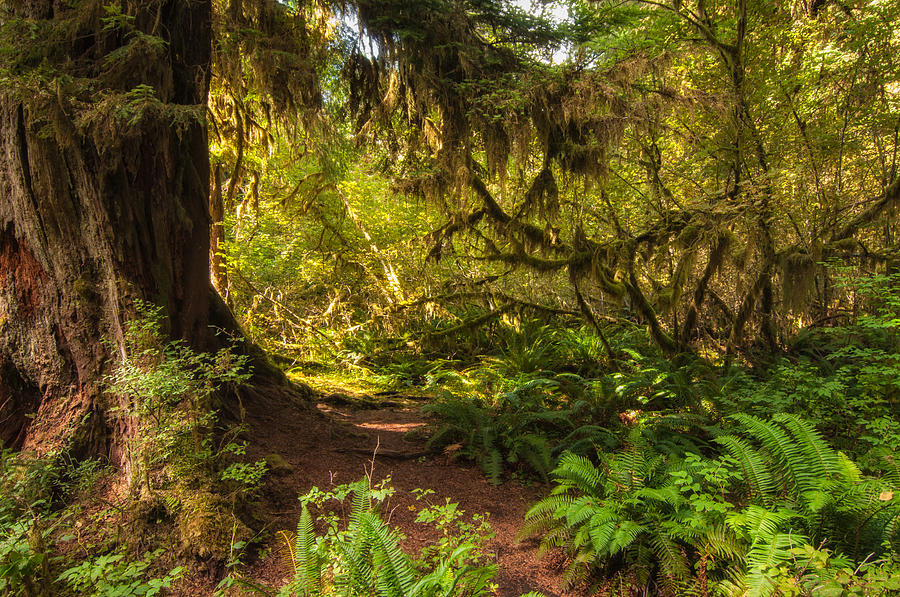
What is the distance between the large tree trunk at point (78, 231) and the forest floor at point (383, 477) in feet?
4.10

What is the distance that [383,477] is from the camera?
4.00m

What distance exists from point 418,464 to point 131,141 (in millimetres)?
3576

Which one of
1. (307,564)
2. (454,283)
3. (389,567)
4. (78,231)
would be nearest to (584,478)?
(389,567)

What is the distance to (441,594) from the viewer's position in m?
1.98

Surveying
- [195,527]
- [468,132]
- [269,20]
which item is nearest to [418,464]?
[195,527]

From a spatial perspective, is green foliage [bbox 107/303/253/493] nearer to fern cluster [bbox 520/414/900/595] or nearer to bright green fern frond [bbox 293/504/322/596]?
bright green fern frond [bbox 293/504/322/596]

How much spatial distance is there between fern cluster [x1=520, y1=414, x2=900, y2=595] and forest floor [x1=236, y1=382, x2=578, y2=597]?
248 millimetres

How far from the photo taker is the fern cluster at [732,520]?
7.38 feet

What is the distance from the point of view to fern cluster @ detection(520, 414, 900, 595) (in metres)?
2.25

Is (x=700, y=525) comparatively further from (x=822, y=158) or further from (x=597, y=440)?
(x=822, y=158)

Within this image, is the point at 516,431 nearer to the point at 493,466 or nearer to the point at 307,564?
the point at 493,466

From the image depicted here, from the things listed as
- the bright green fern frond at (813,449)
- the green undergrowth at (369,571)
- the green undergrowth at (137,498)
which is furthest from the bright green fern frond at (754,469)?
the green undergrowth at (137,498)

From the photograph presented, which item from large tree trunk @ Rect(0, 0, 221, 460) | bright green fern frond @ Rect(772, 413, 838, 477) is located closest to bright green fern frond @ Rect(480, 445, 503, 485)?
bright green fern frond @ Rect(772, 413, 838, 477)

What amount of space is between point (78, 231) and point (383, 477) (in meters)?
3.07
